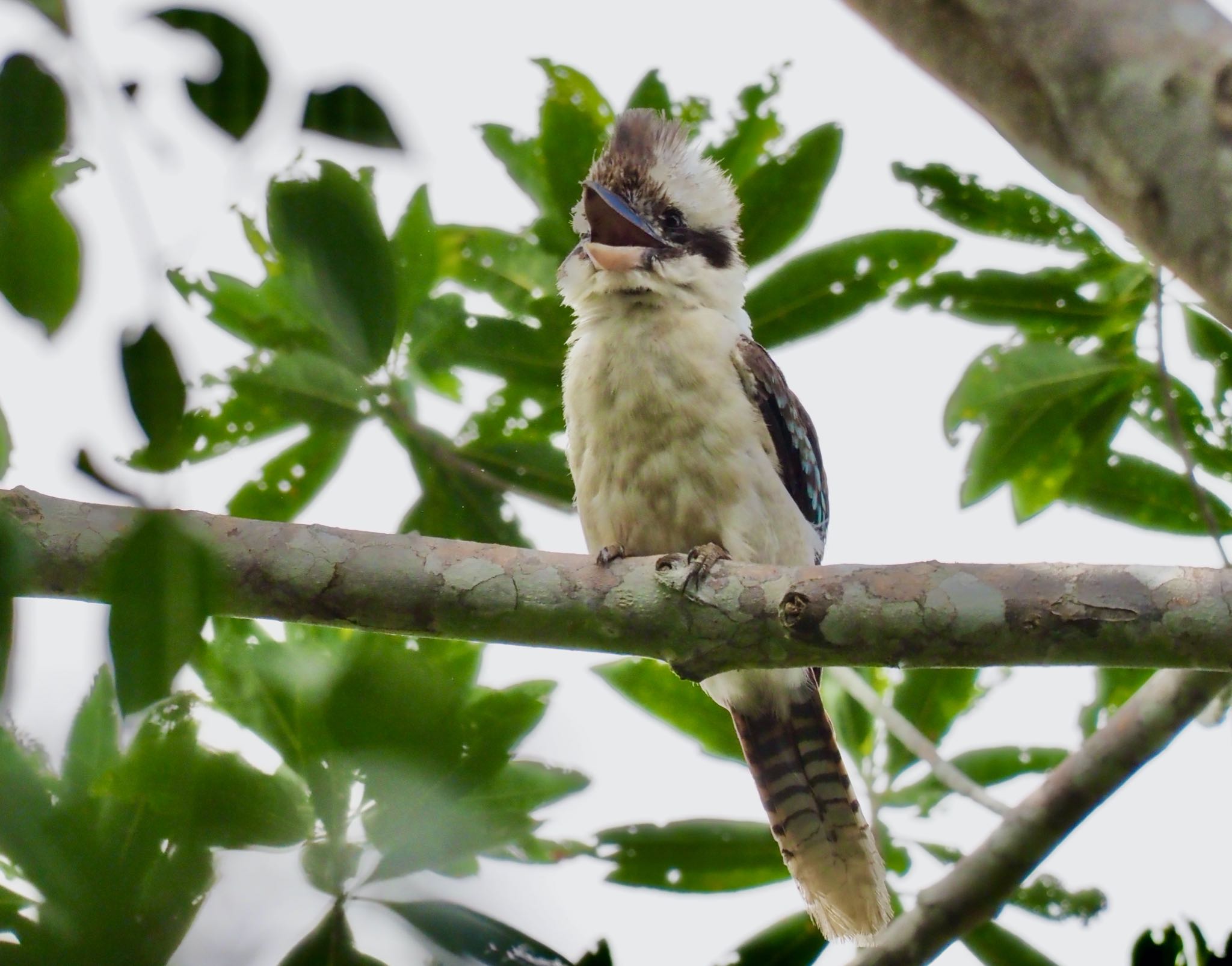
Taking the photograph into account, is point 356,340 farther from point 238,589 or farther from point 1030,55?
point 238,589

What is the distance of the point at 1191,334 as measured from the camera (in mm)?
3240

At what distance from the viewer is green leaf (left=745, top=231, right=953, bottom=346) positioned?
315 centimetres

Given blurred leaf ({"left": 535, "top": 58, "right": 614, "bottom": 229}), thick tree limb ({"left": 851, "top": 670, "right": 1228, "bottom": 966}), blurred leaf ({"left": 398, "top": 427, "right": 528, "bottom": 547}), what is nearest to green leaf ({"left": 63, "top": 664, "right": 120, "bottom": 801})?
blurred leaf ({"left": 398, "top": 427, "right": 528, "bottom": 547})

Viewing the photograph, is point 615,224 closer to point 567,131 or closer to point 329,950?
point 567,131

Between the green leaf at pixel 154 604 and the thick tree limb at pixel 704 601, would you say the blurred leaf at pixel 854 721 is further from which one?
the green leaf at pixel 154 604

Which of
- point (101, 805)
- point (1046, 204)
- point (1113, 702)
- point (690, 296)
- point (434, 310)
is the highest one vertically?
point (1046, 204)

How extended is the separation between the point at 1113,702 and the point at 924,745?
1.92 feet

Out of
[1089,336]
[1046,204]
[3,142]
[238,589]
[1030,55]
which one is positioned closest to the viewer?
[3,142]

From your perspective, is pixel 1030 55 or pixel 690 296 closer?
pixel 1030 55

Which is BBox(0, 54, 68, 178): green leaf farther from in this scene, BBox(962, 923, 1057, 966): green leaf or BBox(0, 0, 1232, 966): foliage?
BBox(962, 923, 1057, 966): green leaf

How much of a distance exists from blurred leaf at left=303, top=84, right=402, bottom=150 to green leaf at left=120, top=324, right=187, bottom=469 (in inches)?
7.4

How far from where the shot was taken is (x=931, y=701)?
11.9 feet

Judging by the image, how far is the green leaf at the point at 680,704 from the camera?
3.45m

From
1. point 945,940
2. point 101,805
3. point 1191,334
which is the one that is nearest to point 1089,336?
point 1191,334
